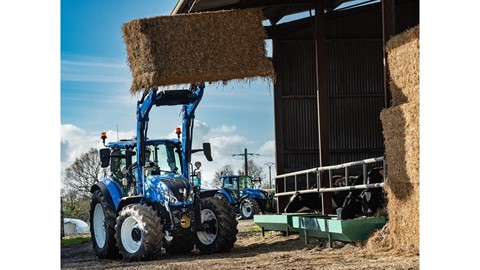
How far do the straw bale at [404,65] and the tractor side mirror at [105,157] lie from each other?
10.6 feet

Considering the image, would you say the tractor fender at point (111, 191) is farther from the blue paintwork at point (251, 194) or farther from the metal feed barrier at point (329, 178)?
the metal feed barrier at point (329, 178)

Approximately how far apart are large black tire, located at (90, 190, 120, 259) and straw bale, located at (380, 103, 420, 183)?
3420mm

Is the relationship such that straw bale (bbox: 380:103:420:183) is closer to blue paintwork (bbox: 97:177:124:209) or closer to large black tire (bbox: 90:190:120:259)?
blue paintwork (bbox: 97:177:124:209)

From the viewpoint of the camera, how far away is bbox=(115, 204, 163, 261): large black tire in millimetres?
10086

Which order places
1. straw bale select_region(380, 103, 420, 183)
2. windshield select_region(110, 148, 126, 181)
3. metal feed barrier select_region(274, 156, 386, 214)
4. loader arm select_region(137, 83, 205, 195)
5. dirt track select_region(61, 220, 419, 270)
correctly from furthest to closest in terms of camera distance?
windshield select_region(110, 148, 126, 181), metal feed barrier select_region(274, 156, 386, 214), loader arm select_region(137, 83, 205, 195), straw bale select_region(380, 103, 420, 183), dirt track select_region(61, 220, 419, 270)

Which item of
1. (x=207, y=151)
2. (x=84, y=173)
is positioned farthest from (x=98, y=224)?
(x=207, y=151)

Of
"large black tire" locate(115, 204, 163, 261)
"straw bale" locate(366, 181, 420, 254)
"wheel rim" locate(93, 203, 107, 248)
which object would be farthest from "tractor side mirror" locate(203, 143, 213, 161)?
"straw bale" locate(366, 181, 420, 254)

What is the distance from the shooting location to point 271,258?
9.74 meters

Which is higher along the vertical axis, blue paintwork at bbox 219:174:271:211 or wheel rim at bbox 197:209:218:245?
blue paintwork at bbox 219:174:271:211

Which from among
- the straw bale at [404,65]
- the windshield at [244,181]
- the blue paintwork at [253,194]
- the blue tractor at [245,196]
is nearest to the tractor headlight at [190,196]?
the blue tractor at [245,196]
